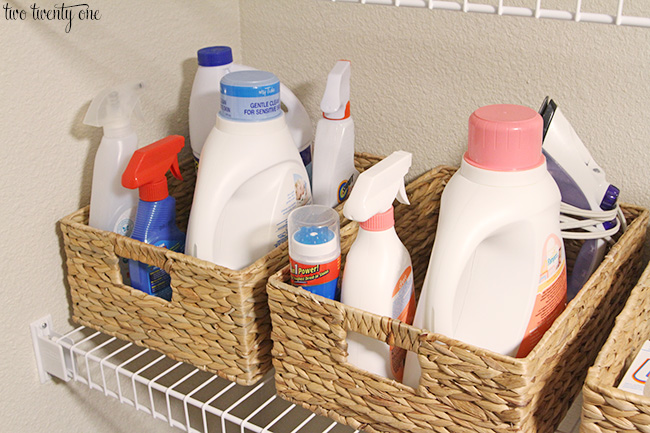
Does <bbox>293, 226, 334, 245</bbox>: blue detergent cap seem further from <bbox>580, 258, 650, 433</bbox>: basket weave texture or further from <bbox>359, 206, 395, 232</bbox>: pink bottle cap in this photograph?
<bbox>580, 258, 650, 433</bbox>: basket weave texture

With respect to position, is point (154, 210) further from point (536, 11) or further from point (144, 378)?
point (536, 11)

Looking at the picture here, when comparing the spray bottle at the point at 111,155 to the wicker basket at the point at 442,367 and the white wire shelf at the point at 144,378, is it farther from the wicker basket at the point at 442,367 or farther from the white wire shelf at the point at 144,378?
the wicker basket at the point at 442,367

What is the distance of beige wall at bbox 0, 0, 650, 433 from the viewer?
76cm

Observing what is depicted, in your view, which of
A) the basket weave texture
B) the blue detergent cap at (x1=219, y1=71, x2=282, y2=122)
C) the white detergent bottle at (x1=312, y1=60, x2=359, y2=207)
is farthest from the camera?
the white detergent bottle at (x1=312, y1=60, x2=359, y2=207)

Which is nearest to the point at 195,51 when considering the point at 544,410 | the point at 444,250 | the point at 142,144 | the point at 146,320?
the point at 142,144

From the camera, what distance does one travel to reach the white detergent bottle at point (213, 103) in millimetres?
865

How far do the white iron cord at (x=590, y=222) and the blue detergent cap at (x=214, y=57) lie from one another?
0.46 m

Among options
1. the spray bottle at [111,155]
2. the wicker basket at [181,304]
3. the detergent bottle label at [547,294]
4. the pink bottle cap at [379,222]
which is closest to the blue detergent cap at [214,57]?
the spray bottle at [111,155]

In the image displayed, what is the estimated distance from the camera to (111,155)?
80 cm

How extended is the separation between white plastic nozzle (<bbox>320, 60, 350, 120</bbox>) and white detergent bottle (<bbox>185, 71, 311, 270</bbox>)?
0.22 ft

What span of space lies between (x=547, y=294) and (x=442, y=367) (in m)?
0.13

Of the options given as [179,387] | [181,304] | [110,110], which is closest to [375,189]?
[181,304]

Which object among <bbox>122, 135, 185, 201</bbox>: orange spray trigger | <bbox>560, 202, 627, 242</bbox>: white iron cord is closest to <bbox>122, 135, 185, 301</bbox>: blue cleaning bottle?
<bbox>122, 135, 185, 201</bbox>: orange spray trigger

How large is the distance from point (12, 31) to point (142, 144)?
0.23 metres
